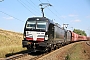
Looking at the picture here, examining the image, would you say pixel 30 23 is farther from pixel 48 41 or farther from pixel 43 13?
pixel 43 13

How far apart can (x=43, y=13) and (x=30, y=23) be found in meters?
12.8

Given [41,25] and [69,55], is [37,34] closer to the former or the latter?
[41,25]

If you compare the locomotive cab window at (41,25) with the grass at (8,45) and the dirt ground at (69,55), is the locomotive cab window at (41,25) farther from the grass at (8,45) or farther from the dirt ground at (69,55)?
the grass at (8,45)

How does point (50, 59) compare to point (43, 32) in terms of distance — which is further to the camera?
point (43, 32)

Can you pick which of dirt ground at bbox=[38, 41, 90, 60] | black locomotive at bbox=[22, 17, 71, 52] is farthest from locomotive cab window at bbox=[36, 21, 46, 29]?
dirt ground at bbox=[38, 41, 90, 60]

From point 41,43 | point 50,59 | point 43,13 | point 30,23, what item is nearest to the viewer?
point 50,59

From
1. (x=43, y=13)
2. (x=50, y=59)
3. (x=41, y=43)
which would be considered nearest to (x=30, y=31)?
(x=41, y=43)

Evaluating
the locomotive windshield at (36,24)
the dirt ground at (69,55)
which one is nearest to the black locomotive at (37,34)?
the locomotive windshield at (36,24)

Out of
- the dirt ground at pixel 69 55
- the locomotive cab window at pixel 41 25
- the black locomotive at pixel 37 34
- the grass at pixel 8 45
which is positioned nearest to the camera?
the dirt ground at pixel 69 55

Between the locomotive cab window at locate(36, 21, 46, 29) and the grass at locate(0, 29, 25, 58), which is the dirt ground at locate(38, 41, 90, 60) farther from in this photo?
the grass at locate(0, 29, 25, 58)

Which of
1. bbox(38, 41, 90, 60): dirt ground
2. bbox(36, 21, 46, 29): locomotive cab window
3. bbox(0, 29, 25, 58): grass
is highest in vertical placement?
bbox(36, 21, 46, 29): locomotive cab window

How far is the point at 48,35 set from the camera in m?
18.3

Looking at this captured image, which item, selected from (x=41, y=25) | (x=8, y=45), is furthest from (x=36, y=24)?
(x=8, y=45)

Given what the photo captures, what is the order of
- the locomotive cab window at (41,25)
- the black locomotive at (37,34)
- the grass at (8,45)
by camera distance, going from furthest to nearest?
the grass at (8,45)
the locomotive cab window at (41,25)
the black locomotive at (37,34)
